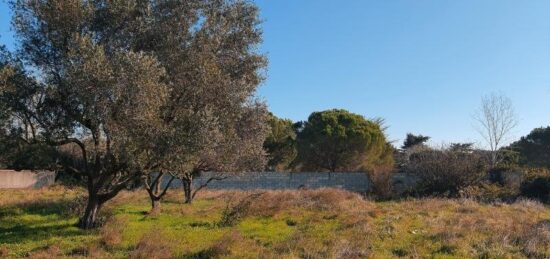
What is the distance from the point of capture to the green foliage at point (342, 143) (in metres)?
45.2

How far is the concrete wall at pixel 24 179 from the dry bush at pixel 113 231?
19.5 m

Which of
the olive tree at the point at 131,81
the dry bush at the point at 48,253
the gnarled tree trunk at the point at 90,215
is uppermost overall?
the olive tree at the point at 131,81

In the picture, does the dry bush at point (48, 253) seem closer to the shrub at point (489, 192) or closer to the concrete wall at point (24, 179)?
the concrete wall at point (24, 179)

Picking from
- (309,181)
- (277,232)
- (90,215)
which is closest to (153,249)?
(277,232)

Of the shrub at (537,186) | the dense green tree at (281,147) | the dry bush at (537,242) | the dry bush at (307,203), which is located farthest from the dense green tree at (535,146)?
the dry bush at (537,242)

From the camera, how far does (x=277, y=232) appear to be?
14.8 metres

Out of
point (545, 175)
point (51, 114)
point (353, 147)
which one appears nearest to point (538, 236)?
point (51, 114)

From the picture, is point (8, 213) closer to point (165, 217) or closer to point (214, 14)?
point (165, 217)

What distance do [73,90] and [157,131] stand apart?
7.17 feet

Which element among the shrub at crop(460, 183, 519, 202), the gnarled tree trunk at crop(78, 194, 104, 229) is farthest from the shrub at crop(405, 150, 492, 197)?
the gnarled tree trunk at crop(78, 194, 104, 229)

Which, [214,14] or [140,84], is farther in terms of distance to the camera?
[214,14]

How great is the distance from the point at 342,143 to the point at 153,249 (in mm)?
35458

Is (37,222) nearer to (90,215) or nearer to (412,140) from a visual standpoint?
(90,215)

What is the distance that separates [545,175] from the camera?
3130cm
